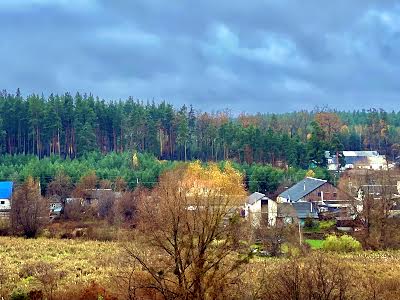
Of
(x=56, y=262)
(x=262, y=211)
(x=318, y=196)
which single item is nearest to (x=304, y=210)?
(x=262, y=211)

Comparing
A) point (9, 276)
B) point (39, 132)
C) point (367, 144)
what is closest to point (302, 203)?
point (9, 276)

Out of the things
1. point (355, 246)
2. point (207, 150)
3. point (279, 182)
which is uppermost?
point (207, 150)

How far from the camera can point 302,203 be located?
43531mm

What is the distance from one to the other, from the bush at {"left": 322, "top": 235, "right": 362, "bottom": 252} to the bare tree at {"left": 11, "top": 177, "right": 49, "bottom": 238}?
18579 mm

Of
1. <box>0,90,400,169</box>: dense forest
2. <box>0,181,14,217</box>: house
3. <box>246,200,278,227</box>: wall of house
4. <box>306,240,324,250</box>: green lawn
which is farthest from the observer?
<box>0,90,400,169</box>: dense forest

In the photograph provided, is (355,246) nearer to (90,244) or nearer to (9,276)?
(90,244)

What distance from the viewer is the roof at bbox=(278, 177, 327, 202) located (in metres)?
45.5

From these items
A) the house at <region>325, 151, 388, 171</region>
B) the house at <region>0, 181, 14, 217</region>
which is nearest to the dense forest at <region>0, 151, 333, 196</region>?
the house at <region>0, 181, 14, 217</region>

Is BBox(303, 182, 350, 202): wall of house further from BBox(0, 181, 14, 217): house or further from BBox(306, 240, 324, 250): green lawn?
BBox(0, 181, 14, 217): house

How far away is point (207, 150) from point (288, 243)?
41.5 m

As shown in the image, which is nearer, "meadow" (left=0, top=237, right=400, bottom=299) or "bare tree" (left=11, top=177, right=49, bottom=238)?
"meadow" (left=0, top=237, right=400, bottom=299)

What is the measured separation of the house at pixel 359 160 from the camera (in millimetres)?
65488

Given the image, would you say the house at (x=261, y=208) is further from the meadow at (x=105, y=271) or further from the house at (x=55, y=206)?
the house at (x=55, y=206)

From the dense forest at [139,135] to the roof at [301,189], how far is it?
40.4 ft
